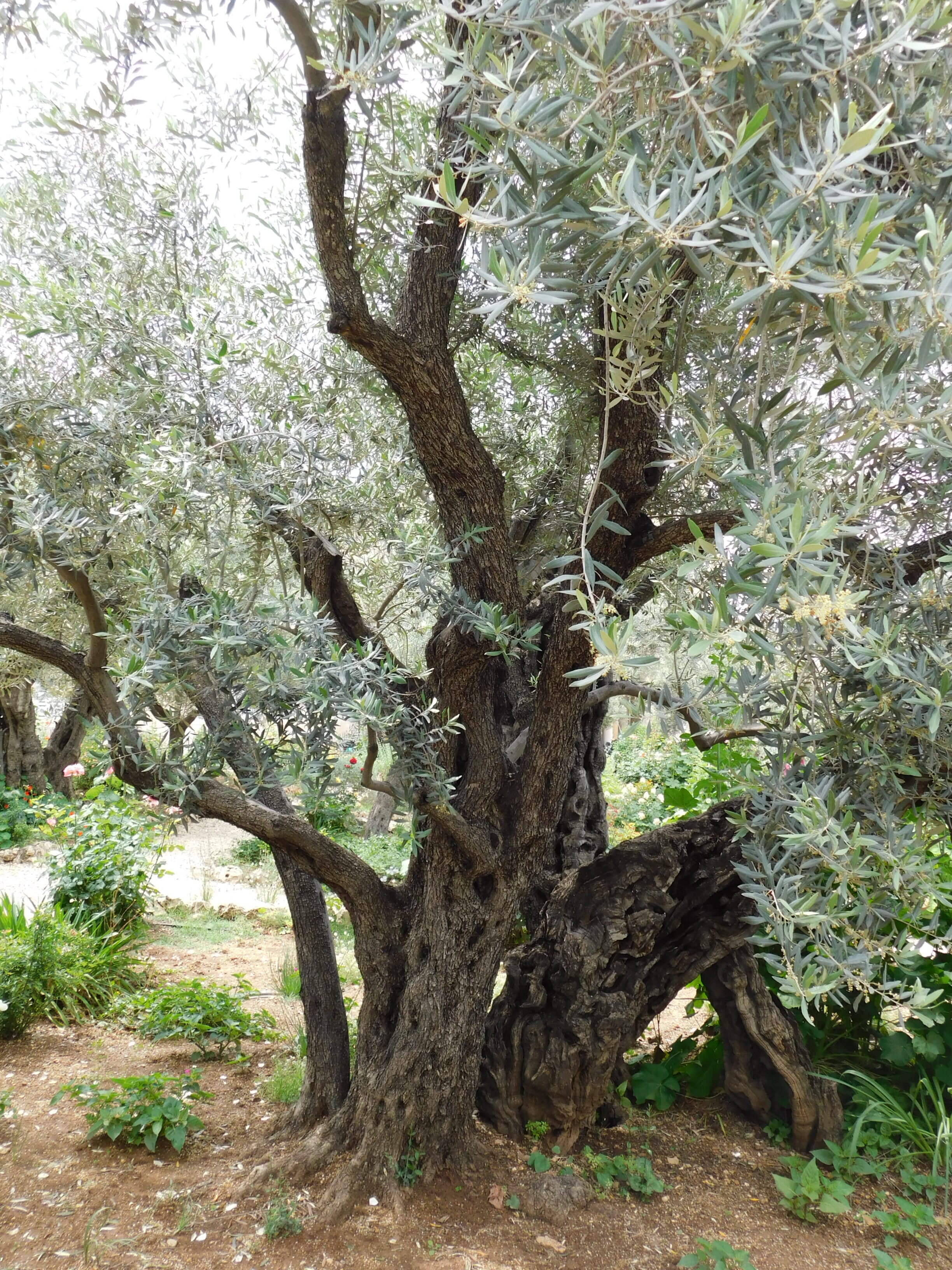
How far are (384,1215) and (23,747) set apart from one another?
10.9 meters

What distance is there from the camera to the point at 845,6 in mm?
1535

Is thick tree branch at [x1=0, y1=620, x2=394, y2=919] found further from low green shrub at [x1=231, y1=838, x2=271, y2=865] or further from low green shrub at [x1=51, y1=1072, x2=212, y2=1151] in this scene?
low green shrub at [x1=231, y1=838, x2=271, y2=865]

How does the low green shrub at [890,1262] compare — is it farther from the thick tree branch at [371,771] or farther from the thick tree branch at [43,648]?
the thick tree branch at [43,648]

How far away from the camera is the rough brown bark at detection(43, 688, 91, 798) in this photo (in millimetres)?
12406

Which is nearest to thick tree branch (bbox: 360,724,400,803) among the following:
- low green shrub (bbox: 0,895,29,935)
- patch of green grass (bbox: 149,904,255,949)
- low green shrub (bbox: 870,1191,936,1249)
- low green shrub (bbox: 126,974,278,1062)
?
low green shrub (bbox: 126,974,278,1062)

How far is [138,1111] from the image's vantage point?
3934 millimetres

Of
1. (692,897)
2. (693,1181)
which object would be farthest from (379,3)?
(693,1181)

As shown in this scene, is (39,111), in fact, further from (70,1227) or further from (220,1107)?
(220,1107)

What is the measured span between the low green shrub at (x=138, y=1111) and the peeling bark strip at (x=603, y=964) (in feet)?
4.58

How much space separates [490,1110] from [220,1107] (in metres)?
1.46

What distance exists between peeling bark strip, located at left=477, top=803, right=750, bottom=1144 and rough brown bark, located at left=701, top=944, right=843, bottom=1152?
178mm

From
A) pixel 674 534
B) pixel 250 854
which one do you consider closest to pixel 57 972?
pixel 674 534

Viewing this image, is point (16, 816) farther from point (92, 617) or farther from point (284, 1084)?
point (92, 617)

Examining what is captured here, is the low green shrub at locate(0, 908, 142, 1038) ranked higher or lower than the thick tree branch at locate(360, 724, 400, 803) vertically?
lower
